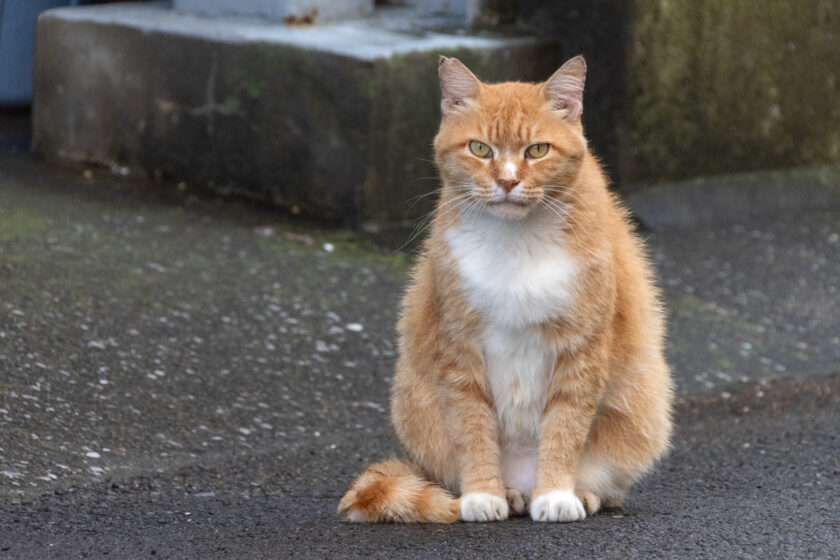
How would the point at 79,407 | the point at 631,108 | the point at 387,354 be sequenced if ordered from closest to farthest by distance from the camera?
the point at 79,407, the point at 387,354, the point at 631,108

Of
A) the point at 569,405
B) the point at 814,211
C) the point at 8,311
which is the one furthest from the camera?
the point at 814,211

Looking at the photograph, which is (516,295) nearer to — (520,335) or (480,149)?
(520,335)

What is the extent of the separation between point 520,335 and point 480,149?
510mm

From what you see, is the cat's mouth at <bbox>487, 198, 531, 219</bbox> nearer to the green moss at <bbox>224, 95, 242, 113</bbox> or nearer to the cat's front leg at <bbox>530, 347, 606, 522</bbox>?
the cat's front leg at <bbox>530, 347, 606, 522</bbox>

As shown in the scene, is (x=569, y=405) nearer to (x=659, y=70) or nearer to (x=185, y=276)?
(x=185, y=276)

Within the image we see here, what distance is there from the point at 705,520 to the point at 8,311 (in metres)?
2.76

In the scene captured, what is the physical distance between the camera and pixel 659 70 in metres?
6.12

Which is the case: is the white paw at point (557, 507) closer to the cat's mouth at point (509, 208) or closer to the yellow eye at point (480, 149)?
the cat's mouth at point (509, 208)

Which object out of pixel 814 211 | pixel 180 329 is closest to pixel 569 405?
pixel 180 329

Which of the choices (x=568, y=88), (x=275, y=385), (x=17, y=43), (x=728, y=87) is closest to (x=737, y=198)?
(x=728, y=87)

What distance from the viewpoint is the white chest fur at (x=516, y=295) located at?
287cm

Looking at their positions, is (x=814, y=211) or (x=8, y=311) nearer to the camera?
(x=8, y=311)

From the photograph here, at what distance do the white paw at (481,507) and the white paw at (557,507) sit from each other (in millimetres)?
102

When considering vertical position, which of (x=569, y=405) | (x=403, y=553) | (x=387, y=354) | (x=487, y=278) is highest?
(x=487, y=278)
